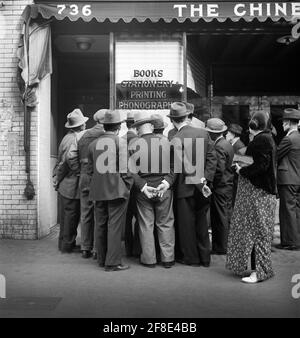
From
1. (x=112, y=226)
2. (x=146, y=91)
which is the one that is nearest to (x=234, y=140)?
(x=146, y=91)

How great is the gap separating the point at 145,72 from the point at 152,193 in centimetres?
299

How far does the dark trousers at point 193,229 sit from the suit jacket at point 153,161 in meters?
0.39

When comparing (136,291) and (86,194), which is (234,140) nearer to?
(86,194)

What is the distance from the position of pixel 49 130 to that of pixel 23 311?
15.8ft

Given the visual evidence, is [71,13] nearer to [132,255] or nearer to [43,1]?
[43,1]

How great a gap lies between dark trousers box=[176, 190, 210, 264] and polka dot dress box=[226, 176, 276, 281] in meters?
0.76

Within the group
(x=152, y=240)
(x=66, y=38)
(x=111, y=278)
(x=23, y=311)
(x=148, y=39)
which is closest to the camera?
(x=23, y=311)

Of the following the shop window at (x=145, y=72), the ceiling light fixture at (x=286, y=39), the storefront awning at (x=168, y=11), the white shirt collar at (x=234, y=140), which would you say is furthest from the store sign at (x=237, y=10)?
the white shirt collar at (x=234, y=140)

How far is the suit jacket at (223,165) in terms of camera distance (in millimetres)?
7383

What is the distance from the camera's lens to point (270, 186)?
5746 mm

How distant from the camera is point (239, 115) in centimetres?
1104

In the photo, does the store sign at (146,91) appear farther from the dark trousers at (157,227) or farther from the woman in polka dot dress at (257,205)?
the woman in polka dot dress at (257,205)

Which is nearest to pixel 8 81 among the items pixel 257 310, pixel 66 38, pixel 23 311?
pixel 66 38

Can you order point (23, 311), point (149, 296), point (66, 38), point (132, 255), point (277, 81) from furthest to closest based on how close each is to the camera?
point (277, 81)
point (66, 38)
point (132, 255)
point (149, 296)
point (23, 311)
